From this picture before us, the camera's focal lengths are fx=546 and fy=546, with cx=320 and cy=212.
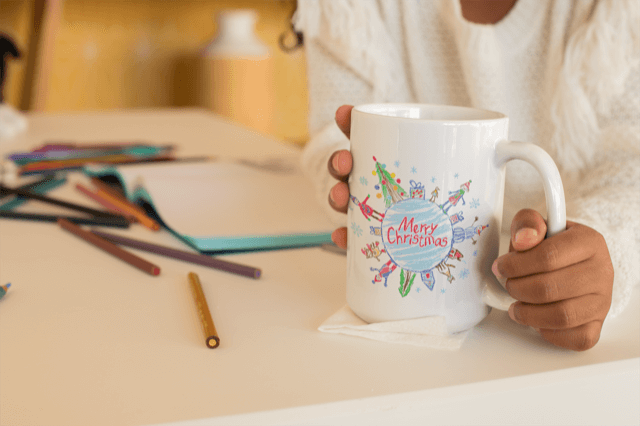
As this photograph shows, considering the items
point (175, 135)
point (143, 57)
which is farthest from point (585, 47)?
point (143, 57)

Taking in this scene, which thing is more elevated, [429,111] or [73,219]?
[429,111]

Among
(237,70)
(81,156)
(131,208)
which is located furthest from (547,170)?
(237,70)

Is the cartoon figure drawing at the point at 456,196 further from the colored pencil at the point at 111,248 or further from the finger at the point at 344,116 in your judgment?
the colored pencil at the point at 111,248

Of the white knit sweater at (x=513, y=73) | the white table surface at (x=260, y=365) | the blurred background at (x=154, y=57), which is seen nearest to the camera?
the white table surface at (x=260, y=365)

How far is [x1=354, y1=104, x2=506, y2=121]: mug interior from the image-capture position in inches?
13.2

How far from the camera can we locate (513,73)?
1.87ft

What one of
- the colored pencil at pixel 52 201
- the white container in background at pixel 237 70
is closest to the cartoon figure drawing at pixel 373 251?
the colored pencil at pixel 52 201

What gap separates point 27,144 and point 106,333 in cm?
78

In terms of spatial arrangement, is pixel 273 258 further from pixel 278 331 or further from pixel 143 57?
pixel 143 57

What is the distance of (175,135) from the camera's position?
1113 millimetres

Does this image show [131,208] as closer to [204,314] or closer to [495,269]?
[204,314]

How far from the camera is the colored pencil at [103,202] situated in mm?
563

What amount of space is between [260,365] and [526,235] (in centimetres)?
16

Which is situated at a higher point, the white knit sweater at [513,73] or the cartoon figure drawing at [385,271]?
the white knit sweater at [513,73]
